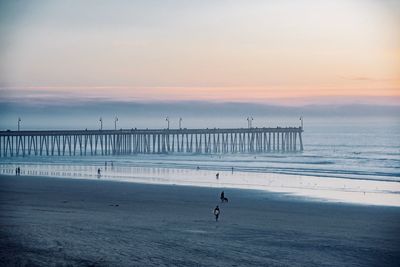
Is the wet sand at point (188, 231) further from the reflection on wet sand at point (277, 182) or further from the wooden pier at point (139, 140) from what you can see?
the wooden pier at point (139, 140)

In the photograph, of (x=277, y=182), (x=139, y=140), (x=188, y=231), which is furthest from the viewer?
(x=139, y=140)

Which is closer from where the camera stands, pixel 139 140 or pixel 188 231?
pixel 188 231

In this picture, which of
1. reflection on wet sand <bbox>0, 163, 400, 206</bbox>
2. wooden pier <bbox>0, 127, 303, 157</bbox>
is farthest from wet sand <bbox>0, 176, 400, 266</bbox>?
wooden pier <bbox>0, 127, 303, 157</bbox>

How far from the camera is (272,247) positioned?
1541 cm

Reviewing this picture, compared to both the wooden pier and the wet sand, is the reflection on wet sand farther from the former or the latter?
the wooden pier

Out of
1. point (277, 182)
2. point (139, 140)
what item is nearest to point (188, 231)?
point (277, 182)

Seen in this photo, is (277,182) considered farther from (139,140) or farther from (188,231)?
(139,140)

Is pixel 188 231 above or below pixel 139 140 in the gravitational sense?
below

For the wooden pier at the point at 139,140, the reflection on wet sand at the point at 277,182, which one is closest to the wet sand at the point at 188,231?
the reflection on wet sand at the point at 277,182

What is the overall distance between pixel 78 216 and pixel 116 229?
2994 millimetres

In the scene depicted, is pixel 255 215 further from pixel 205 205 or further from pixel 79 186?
pixel 79 186

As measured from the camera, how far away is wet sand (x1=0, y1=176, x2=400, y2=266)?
Answer: 13938mm

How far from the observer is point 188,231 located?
17406mm

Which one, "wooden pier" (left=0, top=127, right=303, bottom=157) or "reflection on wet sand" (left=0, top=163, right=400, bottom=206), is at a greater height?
"wooden pier" (left=0, top=127, right=303, bottom=157)
